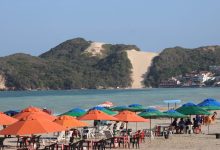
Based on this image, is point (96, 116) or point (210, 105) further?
point (210, 105)

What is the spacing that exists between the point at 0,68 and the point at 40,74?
1405cm

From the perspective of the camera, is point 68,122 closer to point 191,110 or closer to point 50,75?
point 191,110

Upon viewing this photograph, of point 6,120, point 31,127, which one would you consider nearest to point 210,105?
point 6,120

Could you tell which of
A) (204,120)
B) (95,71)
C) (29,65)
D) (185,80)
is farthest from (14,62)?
(204,120)

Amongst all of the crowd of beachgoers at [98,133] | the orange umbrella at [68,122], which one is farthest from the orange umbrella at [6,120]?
the orange umbrella at [68,122]

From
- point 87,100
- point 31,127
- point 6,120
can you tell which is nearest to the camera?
point 31,127

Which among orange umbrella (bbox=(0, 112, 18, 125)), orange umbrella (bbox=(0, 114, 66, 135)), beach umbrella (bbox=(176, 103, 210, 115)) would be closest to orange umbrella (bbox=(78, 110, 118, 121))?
orange umbrella (bbox=(0, 112, 18, 125))

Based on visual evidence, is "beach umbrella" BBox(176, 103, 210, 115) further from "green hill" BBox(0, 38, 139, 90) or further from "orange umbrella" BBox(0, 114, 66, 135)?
"green hill" BBox(0, 38, 139, 90)

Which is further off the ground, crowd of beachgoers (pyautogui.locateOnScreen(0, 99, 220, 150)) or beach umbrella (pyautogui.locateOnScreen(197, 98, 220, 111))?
beach umbrella (pyautogui.locateOnScreen(197, 98, 220, 111))

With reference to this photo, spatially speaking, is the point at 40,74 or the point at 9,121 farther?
the point at 40,74

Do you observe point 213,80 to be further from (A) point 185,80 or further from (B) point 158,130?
(B) point 158,130

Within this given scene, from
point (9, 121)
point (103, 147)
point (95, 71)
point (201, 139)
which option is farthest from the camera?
point (95, 71)

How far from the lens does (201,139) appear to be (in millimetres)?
19859

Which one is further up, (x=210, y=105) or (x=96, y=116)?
(x=210, y=105)
